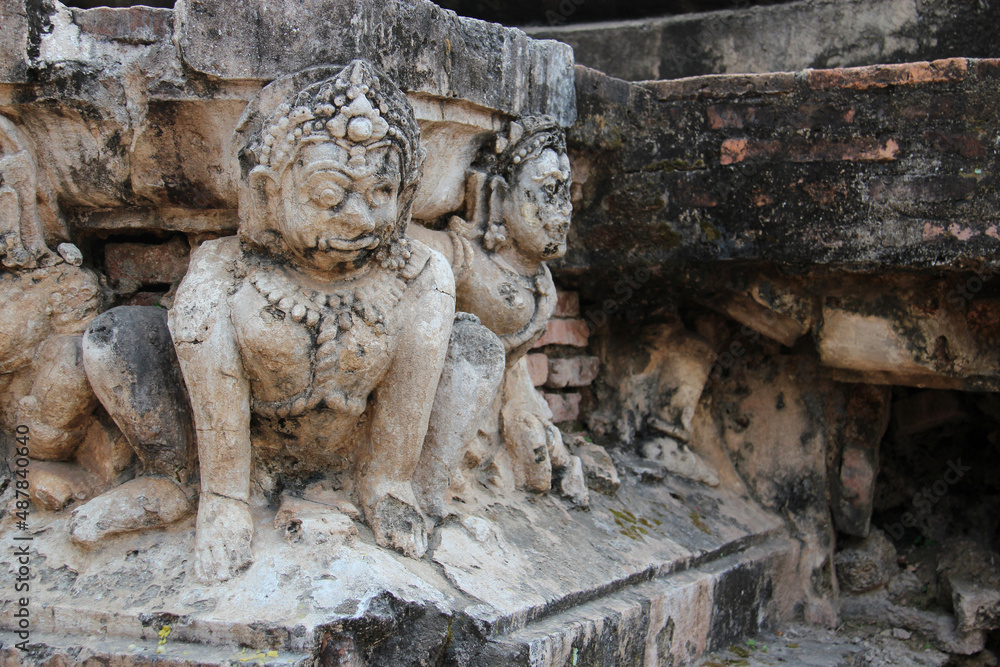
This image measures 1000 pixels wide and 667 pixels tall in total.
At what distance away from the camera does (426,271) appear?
2.56 m

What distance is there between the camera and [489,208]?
309cm

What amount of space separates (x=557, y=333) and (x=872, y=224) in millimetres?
1296

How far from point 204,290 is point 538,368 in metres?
1.71

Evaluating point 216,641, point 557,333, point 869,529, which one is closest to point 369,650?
point 216,641

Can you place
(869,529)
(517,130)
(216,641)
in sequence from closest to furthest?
1. (216,641)
2. (517,130)
3. (869,529)

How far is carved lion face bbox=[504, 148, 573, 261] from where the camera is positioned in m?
3.04

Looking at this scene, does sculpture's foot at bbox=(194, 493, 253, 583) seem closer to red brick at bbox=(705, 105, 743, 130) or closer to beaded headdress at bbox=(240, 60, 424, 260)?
beaded headdress at bbox=(240, 60, 424, 260)

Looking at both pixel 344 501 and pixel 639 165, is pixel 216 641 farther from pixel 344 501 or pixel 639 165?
pixel 639 165

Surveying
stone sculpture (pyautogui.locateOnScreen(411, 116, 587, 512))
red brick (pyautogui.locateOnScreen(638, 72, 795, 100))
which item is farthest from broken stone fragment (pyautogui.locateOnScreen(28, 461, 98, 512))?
red brick (pyautogui.locateOnScreen(638, 72, 795, 100))

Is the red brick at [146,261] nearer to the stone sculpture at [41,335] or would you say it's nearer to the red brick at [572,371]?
the stone sculpture at [41,335]

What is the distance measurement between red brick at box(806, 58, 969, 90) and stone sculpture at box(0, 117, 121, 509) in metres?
2.52

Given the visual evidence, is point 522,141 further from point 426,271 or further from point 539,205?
point 426,271

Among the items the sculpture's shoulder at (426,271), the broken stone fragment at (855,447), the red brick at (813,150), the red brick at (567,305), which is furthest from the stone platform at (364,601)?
the red brick at (813,150)

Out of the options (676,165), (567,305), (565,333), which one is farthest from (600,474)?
(676,165)
